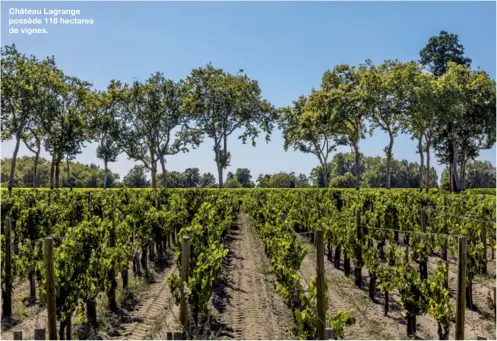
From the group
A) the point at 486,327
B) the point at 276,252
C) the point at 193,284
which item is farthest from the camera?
the point at 276,252

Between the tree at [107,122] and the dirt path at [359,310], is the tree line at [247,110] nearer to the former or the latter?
the tree at [107,122]

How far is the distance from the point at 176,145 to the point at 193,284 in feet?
124

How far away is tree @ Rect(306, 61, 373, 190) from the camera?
31891mm

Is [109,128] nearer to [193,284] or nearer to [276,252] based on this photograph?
[276,252]

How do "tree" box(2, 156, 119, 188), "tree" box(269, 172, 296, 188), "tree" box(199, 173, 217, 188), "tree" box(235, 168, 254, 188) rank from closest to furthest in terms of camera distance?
"tree" box(269, 172, 296, 188)
"tree" box(2, 156, 119, 188)
"tree" box(199, 173, 217, 188)
"tree" box(235, 168, 254, 188)

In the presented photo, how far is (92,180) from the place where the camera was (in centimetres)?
8056

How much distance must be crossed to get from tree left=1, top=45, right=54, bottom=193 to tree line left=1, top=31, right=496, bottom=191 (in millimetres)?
76

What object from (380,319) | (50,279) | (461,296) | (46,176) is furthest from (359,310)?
(46,176)

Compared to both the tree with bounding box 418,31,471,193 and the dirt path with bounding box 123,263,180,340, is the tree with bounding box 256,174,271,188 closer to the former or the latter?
the tree with bounding box 418,31,471,193

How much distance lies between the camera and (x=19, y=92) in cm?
3353

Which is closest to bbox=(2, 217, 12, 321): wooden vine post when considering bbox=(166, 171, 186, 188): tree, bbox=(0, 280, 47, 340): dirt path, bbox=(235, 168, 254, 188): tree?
bbox=(0, 280, 47, 340): dirt path

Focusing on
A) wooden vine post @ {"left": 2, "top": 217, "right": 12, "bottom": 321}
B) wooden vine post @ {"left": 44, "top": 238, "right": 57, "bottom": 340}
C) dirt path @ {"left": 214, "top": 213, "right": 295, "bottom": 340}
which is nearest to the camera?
wooden vine post @ {"left": 44, "top": 238, "right": 57, "bottom": 340}

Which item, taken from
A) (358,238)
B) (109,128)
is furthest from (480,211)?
(109,128)

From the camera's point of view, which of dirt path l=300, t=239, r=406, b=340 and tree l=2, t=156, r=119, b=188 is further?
tree l=2, t=156, r=119, b=188
